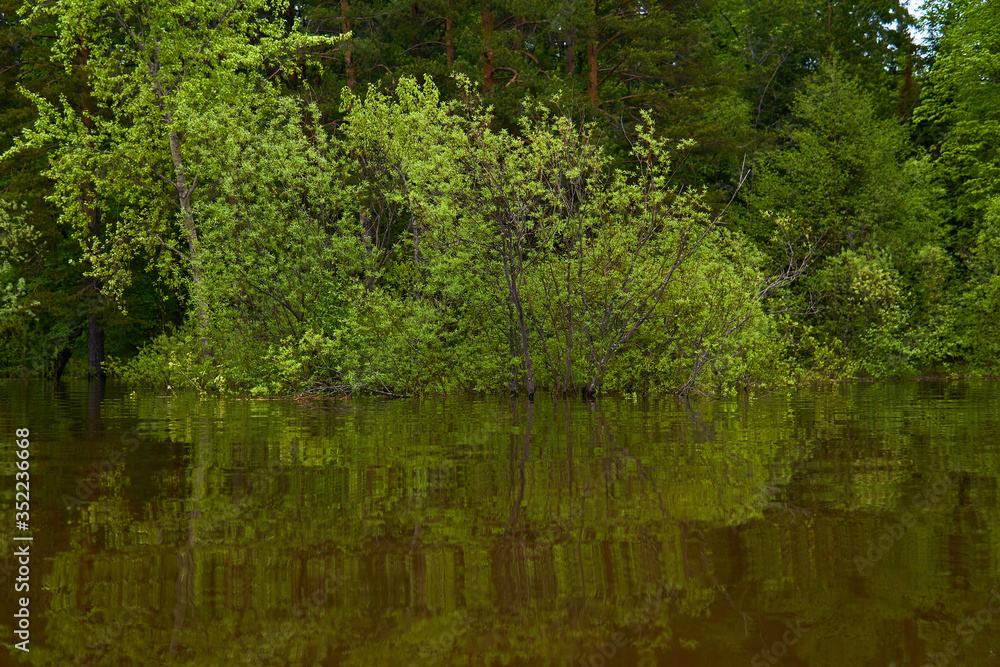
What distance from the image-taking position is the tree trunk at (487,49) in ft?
119

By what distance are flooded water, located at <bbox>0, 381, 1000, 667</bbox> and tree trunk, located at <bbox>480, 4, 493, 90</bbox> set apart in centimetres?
2465

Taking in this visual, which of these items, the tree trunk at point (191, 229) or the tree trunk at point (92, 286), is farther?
the tree trunk at point (92, 286)

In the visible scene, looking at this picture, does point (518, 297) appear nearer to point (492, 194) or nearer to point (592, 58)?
point (492, 194)

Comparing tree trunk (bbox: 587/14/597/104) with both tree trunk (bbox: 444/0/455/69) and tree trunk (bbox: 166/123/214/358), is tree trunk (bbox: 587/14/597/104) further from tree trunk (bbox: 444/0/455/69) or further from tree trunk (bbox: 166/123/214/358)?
tree trunk (bbox: 166/123/214/358)

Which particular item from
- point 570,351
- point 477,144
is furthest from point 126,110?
point 570,351

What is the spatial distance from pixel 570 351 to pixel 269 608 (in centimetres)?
1603

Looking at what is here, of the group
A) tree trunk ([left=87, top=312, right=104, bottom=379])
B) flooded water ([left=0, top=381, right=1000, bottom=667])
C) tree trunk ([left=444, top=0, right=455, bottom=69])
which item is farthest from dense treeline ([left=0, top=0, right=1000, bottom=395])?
flooded water ([left=0, top=381, right=1000, bottom=667])

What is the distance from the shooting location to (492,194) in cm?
2034

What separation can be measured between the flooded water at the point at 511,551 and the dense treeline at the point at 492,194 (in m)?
8.25

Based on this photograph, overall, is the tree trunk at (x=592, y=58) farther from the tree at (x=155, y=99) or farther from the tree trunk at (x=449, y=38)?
the tree at (x=155, y=99)

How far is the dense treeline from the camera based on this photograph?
2172cm

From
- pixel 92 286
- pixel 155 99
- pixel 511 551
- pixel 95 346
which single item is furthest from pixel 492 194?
pixel 95 346

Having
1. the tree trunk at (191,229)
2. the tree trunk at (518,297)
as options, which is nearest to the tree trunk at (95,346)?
the tree trunk at (191,229)

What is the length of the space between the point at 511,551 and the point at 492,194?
14.0 m
